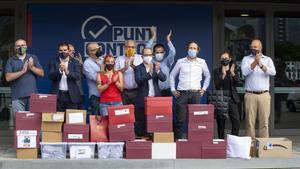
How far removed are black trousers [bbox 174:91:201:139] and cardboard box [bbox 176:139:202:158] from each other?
67 cm

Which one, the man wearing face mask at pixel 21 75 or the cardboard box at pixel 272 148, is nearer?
the cardboard box at pixel 272 148

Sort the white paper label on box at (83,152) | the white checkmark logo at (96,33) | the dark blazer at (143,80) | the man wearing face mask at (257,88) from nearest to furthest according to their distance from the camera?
the white paper label on box at (83,152), the dark blazer at (143,80), the man wearing face mask at (257,88), the white checkmark logo at (96,33)

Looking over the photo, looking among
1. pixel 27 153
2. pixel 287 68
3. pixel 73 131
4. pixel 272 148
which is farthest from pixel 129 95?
pixel 287 68

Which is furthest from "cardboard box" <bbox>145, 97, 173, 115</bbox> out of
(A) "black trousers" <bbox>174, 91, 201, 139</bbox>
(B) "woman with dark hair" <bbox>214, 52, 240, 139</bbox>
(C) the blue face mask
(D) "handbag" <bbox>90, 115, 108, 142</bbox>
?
(B) "woman with dark hair" <bbox>214, 52, 240, 139</bbox>

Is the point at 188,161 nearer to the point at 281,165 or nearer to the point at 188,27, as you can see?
the point at 281,165

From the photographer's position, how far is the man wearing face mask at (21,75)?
A: 330 inches

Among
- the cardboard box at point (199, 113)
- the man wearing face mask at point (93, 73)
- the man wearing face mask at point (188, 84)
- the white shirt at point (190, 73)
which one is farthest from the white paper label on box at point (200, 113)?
the man wearing face mask at point (93, 73)

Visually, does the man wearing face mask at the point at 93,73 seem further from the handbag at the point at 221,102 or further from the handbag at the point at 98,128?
the handbag at the point at 221,102

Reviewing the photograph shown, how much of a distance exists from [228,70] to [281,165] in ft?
6.62

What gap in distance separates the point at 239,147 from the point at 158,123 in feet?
4.57

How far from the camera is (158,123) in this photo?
8.17m

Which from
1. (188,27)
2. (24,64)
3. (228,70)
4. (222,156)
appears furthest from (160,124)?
(188,27)

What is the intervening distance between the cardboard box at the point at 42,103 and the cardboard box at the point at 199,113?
7.41 ft

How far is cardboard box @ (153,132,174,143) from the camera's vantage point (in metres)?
8.12
